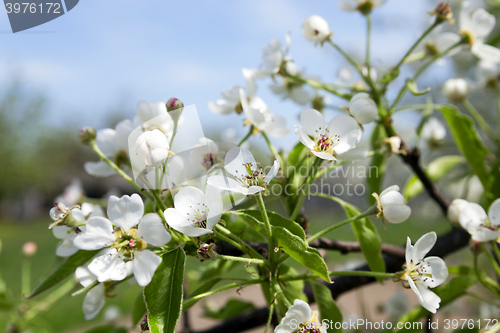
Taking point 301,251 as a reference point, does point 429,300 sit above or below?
below

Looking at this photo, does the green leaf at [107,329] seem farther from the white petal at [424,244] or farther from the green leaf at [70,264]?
the white petal at [424,244]

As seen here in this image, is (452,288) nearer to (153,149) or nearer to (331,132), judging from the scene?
(331,132)

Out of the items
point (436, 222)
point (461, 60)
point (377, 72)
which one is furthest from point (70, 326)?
point (436, 222)

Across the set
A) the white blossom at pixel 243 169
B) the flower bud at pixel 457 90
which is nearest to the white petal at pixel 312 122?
the white blossom at pixel 243 169

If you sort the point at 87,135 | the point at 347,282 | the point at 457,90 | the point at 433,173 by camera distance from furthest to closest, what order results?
the point at 457,90 → the point at 433,173 → the point at 347,282 → the point at 87,135

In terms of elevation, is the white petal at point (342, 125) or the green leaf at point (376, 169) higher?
the white petal at point (342, 125)

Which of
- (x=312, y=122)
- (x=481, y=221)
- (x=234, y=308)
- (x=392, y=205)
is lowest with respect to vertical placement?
(x=234, y=308)

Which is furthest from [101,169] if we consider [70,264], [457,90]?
[457,90]
